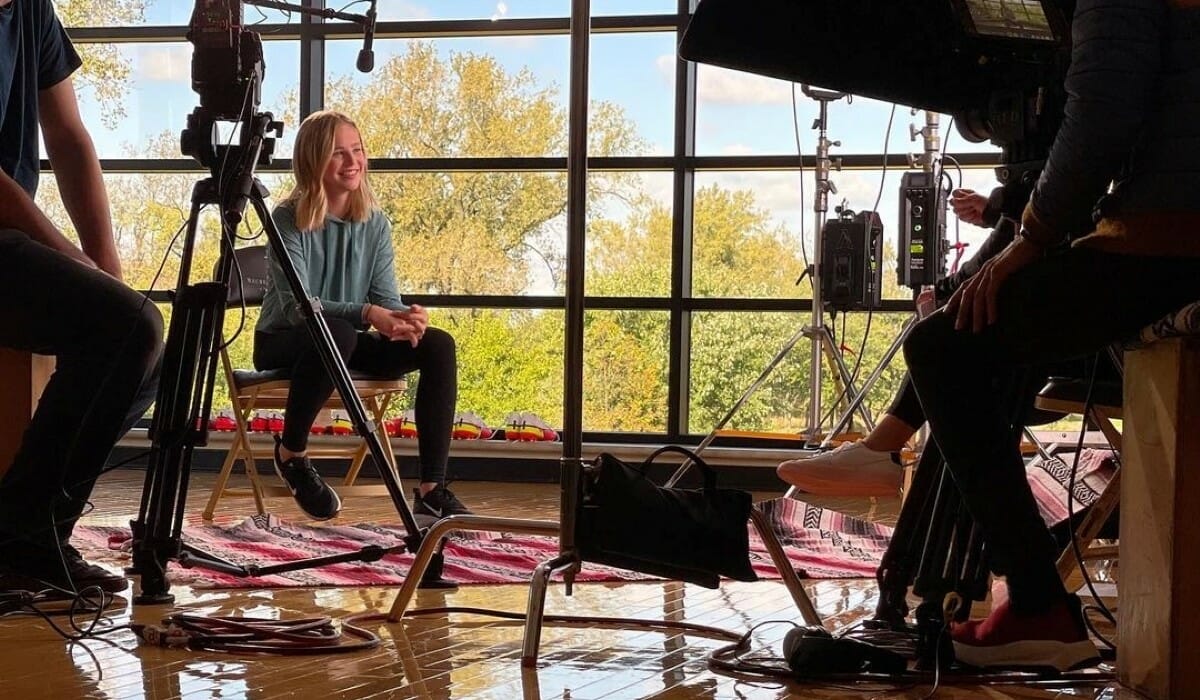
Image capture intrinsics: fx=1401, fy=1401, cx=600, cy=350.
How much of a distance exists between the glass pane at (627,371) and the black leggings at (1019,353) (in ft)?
14.9

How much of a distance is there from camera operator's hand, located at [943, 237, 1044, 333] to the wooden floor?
0.55 meters

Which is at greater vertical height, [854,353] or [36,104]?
[36,104]

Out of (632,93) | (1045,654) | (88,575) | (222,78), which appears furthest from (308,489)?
(632,93)

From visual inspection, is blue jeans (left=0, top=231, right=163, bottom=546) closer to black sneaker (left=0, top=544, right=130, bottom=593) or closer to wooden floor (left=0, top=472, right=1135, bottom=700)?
black sneaker (left=0, top=544, right=130, bottom=593)

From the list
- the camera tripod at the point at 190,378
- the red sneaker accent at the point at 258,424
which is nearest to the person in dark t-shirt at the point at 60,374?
the camera tripod at the point at 190,378

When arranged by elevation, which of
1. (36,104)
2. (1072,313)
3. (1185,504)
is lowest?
(1185,504)

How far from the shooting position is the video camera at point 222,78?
2.66m

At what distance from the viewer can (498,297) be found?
6836 millimetres

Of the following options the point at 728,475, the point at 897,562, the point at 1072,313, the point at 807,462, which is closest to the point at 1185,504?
the point at 1072,313

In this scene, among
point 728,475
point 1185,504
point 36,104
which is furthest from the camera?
point 728,475

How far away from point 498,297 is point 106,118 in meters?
2.36

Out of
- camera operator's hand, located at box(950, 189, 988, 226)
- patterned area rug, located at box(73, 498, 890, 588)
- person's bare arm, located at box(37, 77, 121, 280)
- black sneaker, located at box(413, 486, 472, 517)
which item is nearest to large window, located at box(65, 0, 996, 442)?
patterned area rug, located at box(73, 498, 890, 588)

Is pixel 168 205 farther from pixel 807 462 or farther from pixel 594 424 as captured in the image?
pixel 807 462

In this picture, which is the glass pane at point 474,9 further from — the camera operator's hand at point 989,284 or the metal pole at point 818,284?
the camera operator's hand at point 989,284
